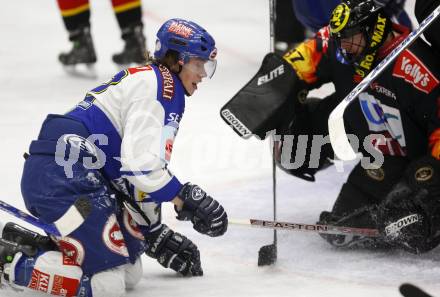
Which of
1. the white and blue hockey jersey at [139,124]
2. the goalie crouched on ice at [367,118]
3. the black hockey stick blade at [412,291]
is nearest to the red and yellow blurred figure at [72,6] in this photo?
the goalie crouched on ice at [367,118]

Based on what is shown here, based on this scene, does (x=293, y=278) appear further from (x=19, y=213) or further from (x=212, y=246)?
(x=19, y=213)

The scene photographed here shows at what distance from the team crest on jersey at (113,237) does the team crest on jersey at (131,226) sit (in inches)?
5.3

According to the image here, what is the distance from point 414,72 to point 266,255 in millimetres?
823

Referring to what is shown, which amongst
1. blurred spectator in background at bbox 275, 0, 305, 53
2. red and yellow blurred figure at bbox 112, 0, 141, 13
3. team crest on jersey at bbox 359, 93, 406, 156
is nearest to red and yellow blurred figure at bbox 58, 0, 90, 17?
red and yellow blurred figure at bbox 112, 0, 141, 13

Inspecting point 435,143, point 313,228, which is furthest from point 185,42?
point 435,143

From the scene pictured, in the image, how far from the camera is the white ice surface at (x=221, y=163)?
327cm

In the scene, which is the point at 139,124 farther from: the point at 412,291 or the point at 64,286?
the point at 412,291

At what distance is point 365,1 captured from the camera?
347 cm

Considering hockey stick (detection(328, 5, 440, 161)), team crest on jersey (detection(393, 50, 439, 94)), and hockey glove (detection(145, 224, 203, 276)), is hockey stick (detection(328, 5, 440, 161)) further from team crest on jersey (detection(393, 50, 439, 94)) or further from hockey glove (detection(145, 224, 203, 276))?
hockey glove (detection(145, 224, 203, 276))

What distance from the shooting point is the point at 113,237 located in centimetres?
303

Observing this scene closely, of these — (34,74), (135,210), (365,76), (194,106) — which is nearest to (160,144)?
(135,210)

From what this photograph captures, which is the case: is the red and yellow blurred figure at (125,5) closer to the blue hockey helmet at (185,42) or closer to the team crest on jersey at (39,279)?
the blue hockey helmet at (185,42)

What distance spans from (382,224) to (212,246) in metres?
0.64

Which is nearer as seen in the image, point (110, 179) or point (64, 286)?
point (64, 286)
